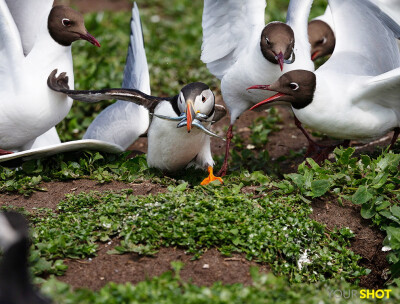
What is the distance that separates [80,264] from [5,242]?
760 mm

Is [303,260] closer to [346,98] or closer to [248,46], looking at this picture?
[346,98]

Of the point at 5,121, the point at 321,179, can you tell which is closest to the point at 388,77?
the point at 321,179

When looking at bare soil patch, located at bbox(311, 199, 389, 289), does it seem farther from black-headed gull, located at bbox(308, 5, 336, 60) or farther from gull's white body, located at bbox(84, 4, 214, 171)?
black-headed gull, located at bbox(308, 5, 336, 60)

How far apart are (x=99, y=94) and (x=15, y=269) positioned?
2.20 m

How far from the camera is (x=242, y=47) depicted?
5727mm

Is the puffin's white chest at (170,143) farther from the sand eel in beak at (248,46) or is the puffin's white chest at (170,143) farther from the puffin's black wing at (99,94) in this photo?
the sand eel in beak at (248,46)

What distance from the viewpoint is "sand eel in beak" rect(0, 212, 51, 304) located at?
2846 millimetres

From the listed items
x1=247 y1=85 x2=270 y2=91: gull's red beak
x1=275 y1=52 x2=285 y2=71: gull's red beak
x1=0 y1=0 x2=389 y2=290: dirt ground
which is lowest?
x1=0 y1=0 x2=389 y2=290: dirt ground

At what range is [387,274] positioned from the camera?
409 cm

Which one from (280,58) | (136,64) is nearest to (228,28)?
(280,58)

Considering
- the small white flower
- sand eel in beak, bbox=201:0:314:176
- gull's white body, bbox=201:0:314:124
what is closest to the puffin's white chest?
sand eel in beak, bbox=201:0:314:176

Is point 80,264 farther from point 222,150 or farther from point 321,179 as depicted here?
point 222,150

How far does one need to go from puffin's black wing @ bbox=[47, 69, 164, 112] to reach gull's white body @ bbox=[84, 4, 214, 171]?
0.34 ft

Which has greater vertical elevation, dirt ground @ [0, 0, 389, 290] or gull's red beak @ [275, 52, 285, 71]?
gull's red beak @ [275, 52, 285, 71]
